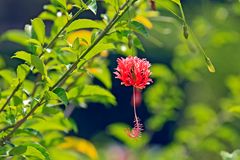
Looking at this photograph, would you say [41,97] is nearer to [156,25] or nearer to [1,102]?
[1,102]

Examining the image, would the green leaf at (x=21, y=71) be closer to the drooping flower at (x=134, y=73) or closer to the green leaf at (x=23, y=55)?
the green leaf at (x=23, y=55)

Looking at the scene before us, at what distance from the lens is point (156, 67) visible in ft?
9.43

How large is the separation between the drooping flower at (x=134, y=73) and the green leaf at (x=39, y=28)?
22 cm

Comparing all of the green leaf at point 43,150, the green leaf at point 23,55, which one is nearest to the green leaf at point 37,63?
the green leaf at point 23,55

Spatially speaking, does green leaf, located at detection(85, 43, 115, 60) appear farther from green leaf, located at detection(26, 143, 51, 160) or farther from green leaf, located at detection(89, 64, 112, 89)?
green leaf, located at detection(89, 64, 112, 89)

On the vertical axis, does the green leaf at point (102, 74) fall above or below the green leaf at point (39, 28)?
below

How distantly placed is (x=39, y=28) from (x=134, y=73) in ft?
0.91

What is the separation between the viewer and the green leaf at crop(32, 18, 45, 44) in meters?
1.46

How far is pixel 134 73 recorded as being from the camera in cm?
132

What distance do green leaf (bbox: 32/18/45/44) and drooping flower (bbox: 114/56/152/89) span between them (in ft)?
0.72

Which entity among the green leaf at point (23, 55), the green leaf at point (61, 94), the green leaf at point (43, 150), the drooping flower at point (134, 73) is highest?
the green leaf at point (23, 55)

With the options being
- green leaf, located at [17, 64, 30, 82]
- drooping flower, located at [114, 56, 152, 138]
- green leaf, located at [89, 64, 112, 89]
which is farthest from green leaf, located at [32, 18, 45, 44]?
green leaf, located at [89, 64, 112, 89]

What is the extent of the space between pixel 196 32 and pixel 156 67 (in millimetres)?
315

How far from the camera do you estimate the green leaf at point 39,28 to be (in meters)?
1.46
